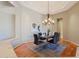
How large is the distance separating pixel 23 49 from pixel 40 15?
28.9 inches

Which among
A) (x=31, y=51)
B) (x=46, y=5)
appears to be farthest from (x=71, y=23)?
(x=31, y=51)

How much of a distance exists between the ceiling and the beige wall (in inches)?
3.8

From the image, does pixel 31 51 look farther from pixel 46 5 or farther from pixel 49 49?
pixel 46 5

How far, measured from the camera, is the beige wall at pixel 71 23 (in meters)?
2.20

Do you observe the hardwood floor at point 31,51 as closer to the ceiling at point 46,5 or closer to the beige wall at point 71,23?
the beige wall at point 71,23

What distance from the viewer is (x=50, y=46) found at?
2.61 m

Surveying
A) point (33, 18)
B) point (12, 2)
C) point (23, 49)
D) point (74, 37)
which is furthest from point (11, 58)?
point (74, 37)

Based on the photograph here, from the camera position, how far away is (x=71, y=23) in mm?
2252

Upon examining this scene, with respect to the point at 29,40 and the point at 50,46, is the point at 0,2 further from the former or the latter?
the point at 50,46

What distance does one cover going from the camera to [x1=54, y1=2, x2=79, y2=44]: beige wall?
2.20 meters

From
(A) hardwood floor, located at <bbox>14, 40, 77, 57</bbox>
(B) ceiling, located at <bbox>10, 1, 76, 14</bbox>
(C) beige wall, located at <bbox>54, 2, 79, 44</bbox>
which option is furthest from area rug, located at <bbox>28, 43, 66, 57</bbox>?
(B) ceiling, located at <bbox>10, 1, 76, 14</bbox>

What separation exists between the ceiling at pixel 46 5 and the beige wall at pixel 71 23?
0.32 feet

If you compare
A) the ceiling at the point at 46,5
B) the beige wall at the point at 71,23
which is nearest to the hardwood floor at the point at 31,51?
the beige wall at the point at 71,23

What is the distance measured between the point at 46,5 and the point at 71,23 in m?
0.61
